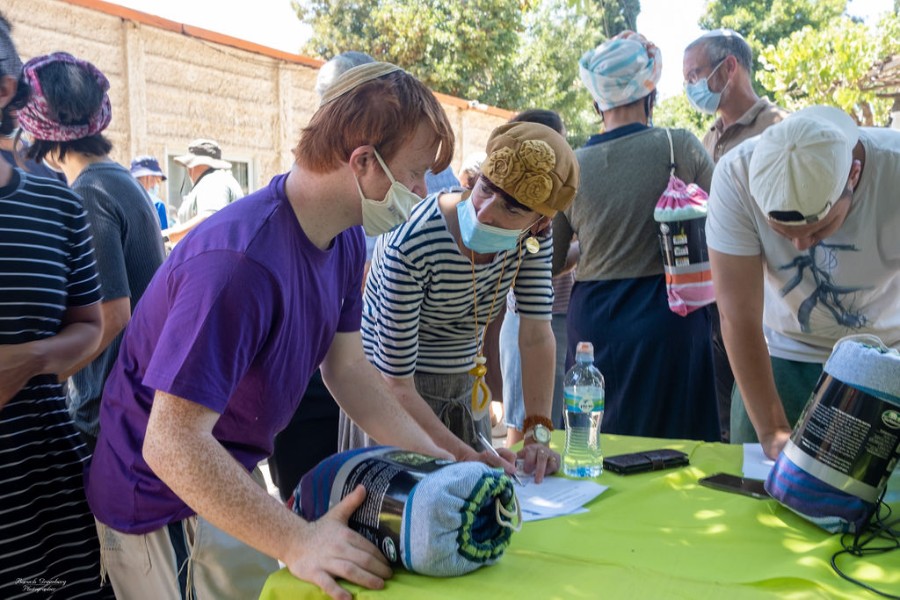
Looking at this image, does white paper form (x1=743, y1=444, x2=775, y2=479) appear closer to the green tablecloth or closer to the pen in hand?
the green tablecloth

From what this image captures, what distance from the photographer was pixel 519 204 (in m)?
1.96

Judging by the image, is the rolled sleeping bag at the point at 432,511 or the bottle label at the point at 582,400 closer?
the rolled sleeping bag at the point at 432,511

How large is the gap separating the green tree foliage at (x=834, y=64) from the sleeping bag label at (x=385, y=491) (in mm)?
13078

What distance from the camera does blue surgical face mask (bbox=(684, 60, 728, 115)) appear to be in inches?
150

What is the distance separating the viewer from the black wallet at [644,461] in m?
1.85

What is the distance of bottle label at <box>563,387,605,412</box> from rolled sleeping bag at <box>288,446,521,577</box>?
681 millimetres

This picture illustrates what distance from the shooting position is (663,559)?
4.40 feet

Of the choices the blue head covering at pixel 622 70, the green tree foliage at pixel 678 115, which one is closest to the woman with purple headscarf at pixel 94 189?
the blue head covering at pixel 622 70

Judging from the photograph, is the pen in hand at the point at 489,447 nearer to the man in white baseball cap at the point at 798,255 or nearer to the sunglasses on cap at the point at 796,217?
the man in white baseball cap at the point at 798,255

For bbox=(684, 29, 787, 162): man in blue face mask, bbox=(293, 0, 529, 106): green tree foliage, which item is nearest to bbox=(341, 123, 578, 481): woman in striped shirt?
bbox=(684, 29, 787, 162): man in blue face mask

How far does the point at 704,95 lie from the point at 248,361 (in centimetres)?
316

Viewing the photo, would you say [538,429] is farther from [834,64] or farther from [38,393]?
[834,64]

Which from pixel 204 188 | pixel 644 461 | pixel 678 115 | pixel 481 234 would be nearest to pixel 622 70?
pixel 481 234

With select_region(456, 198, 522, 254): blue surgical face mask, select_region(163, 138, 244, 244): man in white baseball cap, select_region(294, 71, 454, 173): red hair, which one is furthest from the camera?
select_region(163, 138, 244, 244): man in white baseball cap
